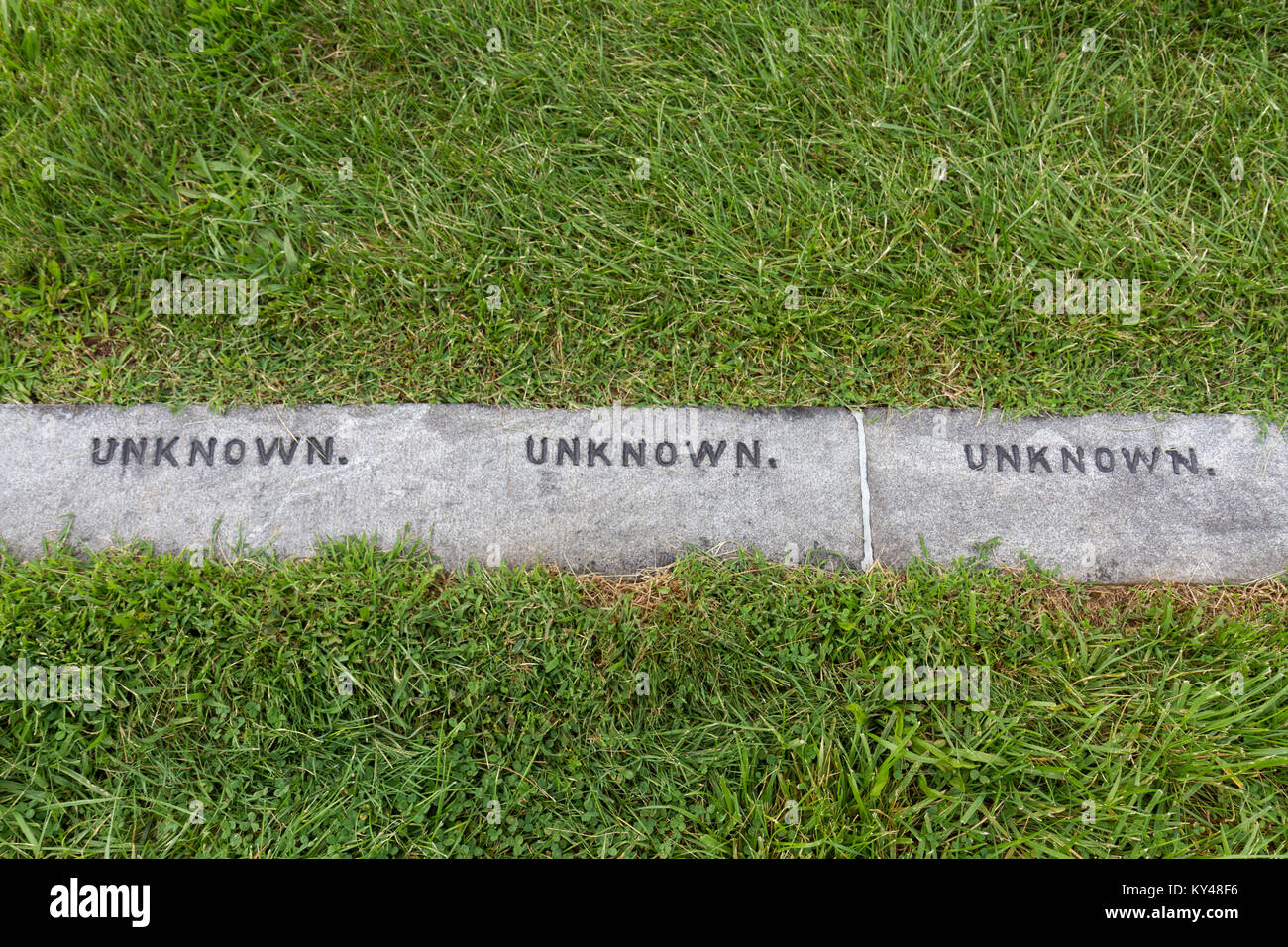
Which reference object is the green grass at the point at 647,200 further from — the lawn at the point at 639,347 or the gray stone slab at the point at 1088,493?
the gray stone slab at the point at 1088,493

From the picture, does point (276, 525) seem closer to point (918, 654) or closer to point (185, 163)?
point (185, 163)

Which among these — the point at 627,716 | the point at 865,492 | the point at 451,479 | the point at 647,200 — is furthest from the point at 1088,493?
the point at 451,479

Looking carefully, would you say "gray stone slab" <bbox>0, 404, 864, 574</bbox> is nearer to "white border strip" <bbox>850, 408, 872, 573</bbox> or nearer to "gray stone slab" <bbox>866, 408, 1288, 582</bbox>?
"white border strip" <bbox>850, 408, 872, 573</bbox>

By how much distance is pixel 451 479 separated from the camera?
252cm

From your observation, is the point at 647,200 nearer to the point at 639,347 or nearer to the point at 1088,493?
the point at 639,347

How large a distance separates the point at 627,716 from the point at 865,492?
1128 mm

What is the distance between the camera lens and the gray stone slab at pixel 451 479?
8.02 feet

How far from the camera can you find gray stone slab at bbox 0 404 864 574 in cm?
244

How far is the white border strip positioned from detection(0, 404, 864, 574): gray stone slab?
2 centimetres

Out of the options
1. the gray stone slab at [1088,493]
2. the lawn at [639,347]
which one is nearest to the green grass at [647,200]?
the lawn at [639,347]

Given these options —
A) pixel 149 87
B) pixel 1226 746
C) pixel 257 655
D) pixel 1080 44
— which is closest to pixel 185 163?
pixel 149 87

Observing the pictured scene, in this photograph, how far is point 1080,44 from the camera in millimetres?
3004

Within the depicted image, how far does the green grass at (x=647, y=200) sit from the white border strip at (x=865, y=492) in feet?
0.27
